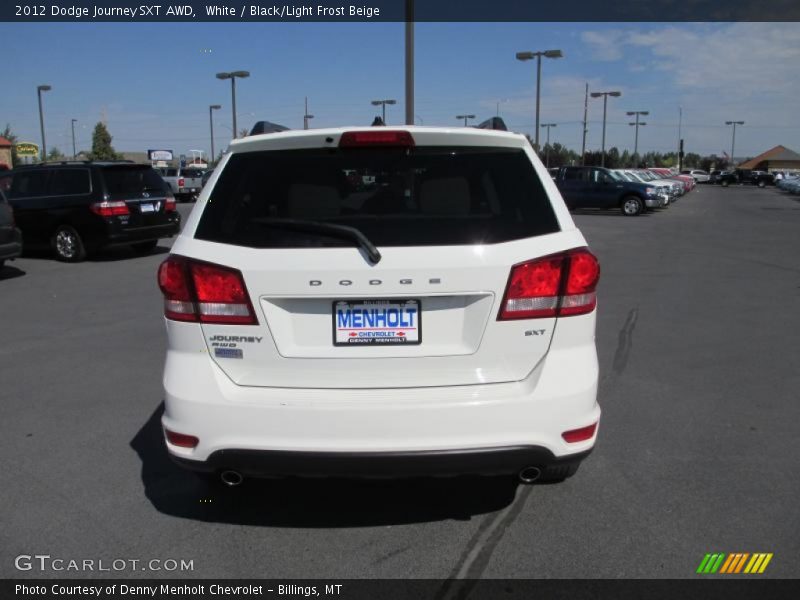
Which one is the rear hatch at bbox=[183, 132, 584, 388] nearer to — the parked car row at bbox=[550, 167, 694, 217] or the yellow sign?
the parked car row at bbox=[550, 167, 694, 217]

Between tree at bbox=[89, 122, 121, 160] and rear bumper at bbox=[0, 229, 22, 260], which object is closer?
rear bumper at bbox=[0, 229, 22, 260]

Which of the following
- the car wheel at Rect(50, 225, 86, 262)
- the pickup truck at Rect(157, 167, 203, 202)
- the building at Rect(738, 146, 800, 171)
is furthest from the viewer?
the building at Rect(738, 146, 800, 171)

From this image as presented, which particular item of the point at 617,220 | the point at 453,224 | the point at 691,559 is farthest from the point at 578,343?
the point at 617,220

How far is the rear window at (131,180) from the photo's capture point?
12852 millimetres

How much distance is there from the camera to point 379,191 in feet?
10.5

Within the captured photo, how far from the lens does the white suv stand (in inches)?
110

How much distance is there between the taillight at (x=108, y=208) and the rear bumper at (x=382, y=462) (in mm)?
10873

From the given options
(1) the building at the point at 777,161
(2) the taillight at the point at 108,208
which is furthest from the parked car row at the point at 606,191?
(1) the building at the point at 777,161

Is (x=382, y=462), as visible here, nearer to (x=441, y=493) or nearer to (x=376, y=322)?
(x=376, y=322)

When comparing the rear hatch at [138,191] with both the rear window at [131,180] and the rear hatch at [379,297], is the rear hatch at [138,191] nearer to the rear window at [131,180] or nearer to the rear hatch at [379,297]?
the rear window at [131,180]

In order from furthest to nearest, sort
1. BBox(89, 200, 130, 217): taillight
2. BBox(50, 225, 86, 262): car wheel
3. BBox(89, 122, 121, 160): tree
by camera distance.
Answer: BBox(89, 122, 121, 160): tree < BBox(50, 225, 86, 262): car wheel < BBox(89, 200, 130, 217): taillight

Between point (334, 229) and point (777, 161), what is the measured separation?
133664mm

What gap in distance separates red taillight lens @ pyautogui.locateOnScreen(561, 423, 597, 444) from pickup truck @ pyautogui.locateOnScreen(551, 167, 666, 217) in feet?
77.9

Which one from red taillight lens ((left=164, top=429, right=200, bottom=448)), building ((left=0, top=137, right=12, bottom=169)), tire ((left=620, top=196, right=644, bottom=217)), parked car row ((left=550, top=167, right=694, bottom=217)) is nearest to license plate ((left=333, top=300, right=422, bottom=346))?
red taillight lens ((left=164, top=429, right=200, bottom=448))
